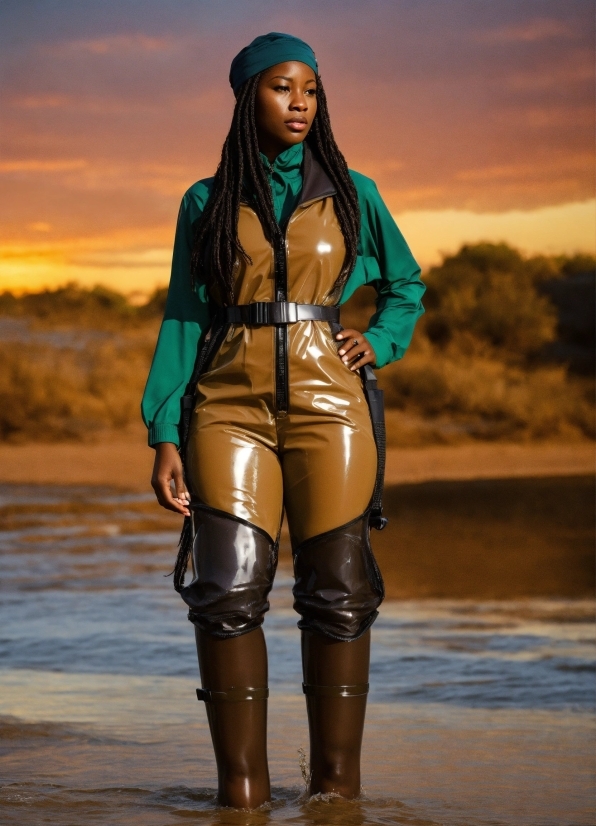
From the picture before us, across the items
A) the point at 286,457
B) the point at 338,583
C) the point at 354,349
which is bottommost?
the point at 338,583

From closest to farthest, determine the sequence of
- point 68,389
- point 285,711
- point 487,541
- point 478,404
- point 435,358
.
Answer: point 285,711 < point 487,541 < point 478,404 < point 68,389 < point 435,358

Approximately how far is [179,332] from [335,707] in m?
0.83

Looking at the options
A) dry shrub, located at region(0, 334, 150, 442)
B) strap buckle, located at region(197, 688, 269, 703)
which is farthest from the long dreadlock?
dry shrub, located at region(0, 334, 150, 442)

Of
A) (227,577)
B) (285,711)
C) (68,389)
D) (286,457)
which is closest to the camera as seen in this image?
(227,577)

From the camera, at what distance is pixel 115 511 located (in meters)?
10.7

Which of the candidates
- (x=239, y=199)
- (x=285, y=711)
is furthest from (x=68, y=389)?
(x=239, y=199)

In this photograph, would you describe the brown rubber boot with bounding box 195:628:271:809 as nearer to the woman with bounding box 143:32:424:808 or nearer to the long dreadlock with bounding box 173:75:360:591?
the woman with bounding box 143:32:424:808

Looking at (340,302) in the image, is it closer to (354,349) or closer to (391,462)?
(354,349)

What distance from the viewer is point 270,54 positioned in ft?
8.95

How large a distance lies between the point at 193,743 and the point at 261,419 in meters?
1.31

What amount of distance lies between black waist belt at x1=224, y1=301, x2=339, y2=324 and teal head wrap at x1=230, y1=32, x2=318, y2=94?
0.48 metres

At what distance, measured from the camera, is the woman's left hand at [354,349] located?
272 cm

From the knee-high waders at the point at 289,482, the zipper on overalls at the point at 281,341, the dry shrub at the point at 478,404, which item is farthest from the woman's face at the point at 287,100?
the dry shrub at the point at 478,404

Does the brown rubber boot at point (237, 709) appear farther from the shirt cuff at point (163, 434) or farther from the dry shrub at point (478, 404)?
the dry shrub at point (478, 404)
